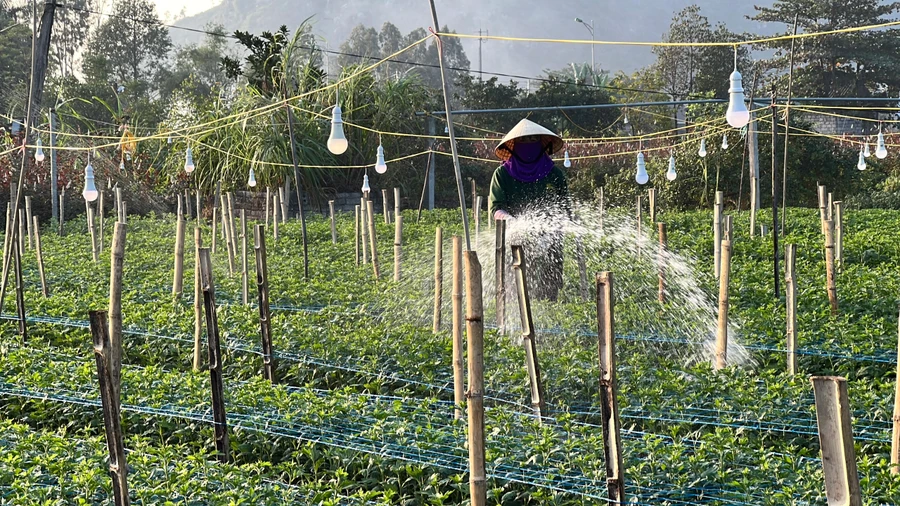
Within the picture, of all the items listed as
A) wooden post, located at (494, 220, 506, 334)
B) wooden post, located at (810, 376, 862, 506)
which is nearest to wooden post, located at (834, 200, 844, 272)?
wooden post, located at (494, 220, 506, 334)

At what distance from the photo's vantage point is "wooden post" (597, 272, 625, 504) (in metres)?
3.57

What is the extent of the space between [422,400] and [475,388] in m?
1.76

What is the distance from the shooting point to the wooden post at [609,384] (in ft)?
11.7

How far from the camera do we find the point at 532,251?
834 centimetres

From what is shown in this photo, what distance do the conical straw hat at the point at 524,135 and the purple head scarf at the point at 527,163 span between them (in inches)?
3.3

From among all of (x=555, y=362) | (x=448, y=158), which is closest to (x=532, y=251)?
(x=555, y=362)

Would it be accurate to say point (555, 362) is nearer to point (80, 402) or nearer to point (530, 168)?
point (530, 168)

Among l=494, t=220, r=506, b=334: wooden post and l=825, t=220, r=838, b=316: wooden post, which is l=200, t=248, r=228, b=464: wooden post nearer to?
l=494, t=220, r=506, b=334: wooden post

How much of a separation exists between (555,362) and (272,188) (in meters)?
13.7

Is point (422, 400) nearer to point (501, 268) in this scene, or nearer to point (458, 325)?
point (458, 325)

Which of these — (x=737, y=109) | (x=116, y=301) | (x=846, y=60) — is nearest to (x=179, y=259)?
(x=116, y=301)

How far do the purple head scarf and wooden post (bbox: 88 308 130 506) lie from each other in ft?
16.3

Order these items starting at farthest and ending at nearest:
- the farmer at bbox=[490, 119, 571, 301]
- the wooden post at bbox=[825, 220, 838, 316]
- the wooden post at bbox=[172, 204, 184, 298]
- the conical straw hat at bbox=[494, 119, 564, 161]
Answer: the wooden post at bbox=[172, 204, 184, 298]
the farmer at bbox=[490, 119, 571, 301]
the conical straw hat at bbox=[494, 119, 564, 161]
the wooden post at bbox=[825, 220, 838, 316]

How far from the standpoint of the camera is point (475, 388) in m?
3.67
